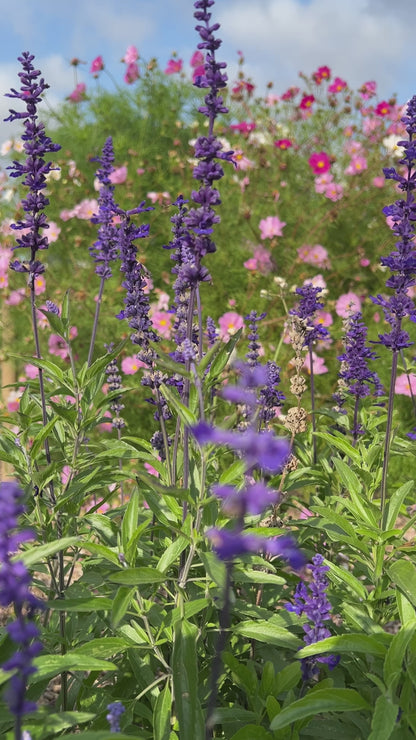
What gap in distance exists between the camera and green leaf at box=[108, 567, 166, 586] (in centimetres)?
183

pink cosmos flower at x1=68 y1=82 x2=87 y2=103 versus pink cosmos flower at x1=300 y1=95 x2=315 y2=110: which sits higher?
pink cosmos flower at x1=68 y1=82 x2=87 y2=103

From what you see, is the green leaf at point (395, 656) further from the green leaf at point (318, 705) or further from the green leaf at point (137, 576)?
Answer: the green leaf at point (137, 576)

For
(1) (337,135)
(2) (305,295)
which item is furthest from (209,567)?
(1) (337,135)

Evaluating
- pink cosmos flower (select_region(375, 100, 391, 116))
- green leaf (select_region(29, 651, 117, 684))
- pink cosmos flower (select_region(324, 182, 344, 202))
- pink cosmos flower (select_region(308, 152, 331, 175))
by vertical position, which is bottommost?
green leaf (select_region(29, 651, 117, 684))

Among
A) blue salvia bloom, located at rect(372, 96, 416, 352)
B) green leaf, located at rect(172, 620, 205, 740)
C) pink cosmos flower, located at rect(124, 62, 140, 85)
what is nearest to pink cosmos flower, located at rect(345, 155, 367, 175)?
pink cosmos flower, located at rect(124, 62, 140, 85)

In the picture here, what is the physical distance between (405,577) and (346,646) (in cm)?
33

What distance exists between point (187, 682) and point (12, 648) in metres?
0.53

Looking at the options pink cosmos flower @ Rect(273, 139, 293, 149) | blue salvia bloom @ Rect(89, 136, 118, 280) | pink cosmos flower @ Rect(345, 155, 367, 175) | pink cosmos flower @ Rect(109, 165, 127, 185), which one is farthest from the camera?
pink cosmos flower @ Rect(345, 155, 367, 175)

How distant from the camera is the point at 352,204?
297 inches

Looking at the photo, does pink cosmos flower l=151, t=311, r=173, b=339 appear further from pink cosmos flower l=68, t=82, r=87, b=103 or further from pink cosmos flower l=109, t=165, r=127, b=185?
pink cosmos flower l=68, t=82, r=87, b=103

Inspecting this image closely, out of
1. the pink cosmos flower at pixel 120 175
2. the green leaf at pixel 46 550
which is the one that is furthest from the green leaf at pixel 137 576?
the pink cosmos flower at pixel 120 175

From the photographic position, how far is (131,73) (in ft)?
29.1

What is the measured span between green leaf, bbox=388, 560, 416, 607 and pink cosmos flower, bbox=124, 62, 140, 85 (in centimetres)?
822

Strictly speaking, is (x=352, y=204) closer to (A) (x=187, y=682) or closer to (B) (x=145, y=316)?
(B) (x=145, y=316)
